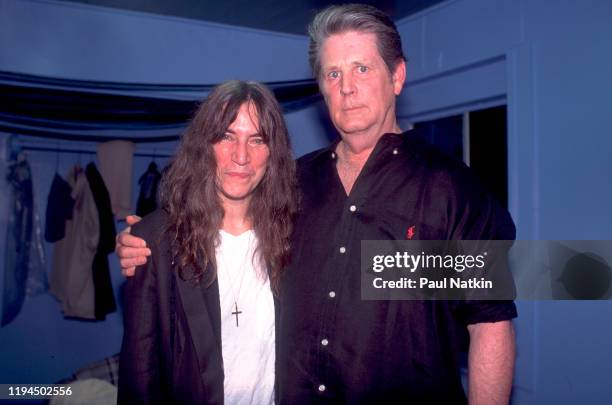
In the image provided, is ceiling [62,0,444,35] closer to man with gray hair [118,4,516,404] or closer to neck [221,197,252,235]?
man with gray hair [118,4,516,404]

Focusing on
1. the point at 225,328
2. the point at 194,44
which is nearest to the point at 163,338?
the point at 225,328

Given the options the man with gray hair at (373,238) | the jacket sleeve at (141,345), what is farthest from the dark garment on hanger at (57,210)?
the man with gray hair at (373,238)

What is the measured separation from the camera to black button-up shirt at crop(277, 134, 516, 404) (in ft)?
4.62

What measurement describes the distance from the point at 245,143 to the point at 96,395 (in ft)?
3.87

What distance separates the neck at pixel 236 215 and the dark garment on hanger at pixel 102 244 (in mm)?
2301

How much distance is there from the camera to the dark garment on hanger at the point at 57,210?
3.58m

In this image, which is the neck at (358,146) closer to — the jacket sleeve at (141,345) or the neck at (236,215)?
the neck at (236,215)

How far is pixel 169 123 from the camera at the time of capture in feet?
9.25

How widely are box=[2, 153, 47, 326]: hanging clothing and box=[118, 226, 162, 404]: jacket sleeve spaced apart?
8.77 ft

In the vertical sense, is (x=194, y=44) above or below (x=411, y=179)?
above

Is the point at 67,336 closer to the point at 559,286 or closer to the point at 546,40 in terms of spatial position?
the point at 559,286

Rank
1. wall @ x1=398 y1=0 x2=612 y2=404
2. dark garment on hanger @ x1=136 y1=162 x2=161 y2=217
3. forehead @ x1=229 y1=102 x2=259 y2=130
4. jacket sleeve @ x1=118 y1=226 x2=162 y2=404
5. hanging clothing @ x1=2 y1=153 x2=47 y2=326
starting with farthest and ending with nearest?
dark garment on hanger @ x1=136 y1=162 x2=161 y2=217 → hanging clothing @ x1=2 y1=153 x2=47 y2=326 → wall @ x1=398 y1=0 x2=612 y2=404 → forehead @ x1=229 y1=102 x2=259 y2=130 → jacket sleeve @ x1=118 y1=226 x2=162 y2=404

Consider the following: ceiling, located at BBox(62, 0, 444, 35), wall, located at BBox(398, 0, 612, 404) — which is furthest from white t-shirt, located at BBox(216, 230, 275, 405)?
ceiling, located at BBox(62, 0, 444, 35)

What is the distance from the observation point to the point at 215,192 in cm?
166
